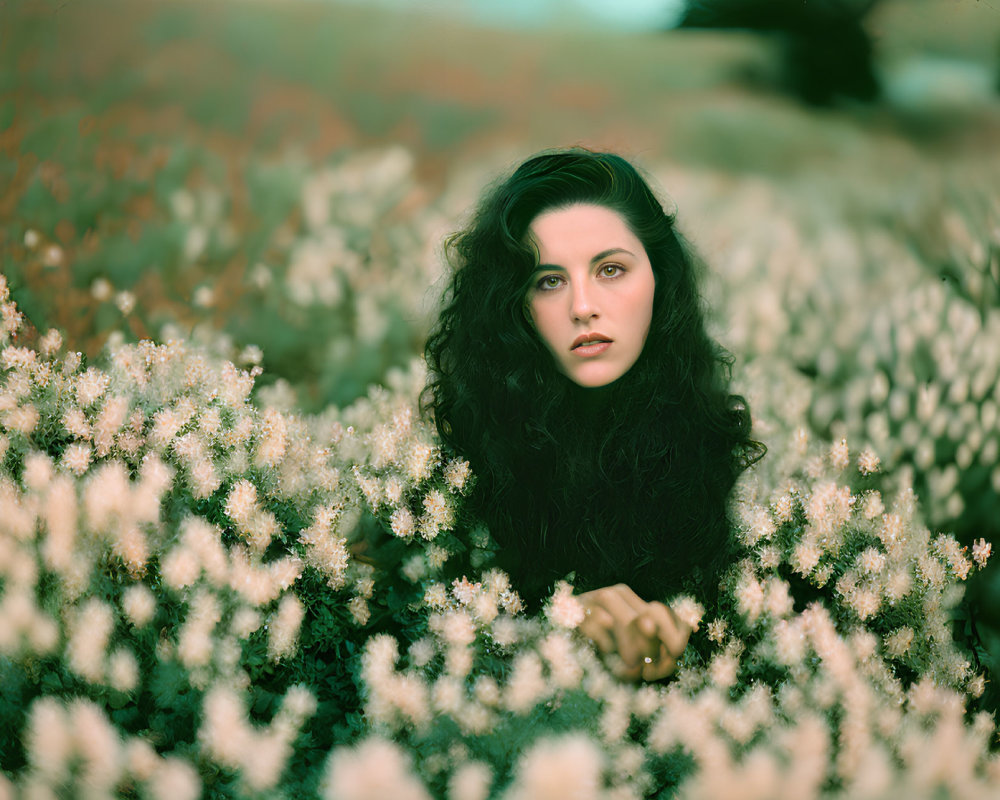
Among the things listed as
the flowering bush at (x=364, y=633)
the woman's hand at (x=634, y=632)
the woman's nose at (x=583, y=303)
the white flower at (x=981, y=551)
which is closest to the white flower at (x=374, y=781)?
the flowering bush at (x=364, y=633)

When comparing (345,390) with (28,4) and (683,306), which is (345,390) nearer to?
(683,306)

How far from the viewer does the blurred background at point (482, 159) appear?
1.21 m

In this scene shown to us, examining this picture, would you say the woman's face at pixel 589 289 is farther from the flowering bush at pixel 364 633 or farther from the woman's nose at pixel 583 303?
the flowering bush at pixel 364 633

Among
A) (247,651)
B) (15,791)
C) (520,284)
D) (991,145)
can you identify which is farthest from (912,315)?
(15,791)

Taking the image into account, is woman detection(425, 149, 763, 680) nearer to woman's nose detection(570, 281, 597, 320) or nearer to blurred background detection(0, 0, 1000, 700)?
woman's nose detection(570, 281, 597, 320)

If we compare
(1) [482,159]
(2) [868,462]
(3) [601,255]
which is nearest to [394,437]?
(3) [601,255]

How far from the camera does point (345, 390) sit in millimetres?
1444

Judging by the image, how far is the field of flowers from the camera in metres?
0.70

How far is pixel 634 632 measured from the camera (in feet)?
3.29

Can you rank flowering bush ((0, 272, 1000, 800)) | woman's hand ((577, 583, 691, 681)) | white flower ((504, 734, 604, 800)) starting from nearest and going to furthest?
white flower ((504, 734, 604, 800))
flowering bush ((0, 272, 1000, 800))
woman's hand ((577, 583, 691, 681))

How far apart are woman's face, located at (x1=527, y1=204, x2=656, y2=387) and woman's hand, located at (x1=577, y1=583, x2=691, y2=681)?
0.32m

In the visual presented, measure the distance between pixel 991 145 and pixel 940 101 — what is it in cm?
12

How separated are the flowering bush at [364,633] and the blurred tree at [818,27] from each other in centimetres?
71

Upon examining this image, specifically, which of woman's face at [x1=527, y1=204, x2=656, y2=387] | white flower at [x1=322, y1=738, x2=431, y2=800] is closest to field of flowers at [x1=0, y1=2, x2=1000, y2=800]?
white flower at [x1=322, y1=738, x2=431, y2=800]
